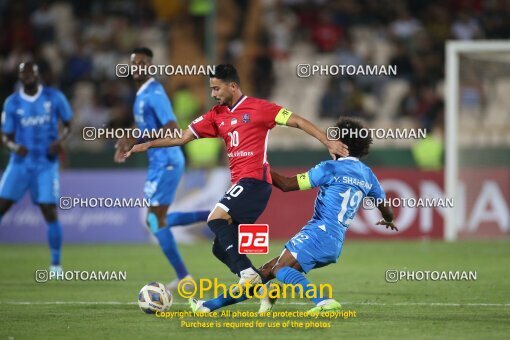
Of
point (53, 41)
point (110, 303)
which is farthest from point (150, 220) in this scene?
point (53, 41)

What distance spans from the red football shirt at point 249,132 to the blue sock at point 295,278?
954mm

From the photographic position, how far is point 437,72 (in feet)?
71.2

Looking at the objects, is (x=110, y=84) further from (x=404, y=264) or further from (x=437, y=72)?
(x=404, y=264)

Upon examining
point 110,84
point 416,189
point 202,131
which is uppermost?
point 202,131

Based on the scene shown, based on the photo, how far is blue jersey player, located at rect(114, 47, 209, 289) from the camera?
11703 mm

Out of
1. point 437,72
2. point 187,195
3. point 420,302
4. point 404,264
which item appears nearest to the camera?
point 420,302

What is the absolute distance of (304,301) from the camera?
33.5ft

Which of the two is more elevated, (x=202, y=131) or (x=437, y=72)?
(x=202, y=131)

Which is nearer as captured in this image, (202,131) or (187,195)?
(202,131)

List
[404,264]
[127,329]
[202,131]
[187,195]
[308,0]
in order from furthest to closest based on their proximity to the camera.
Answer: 1. [308,0]
2. [187,195]
3. [404,264]
4. [202,131]
5. [127,329]

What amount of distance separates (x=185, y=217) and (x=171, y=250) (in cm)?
41

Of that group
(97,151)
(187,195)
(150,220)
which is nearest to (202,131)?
(150,220)

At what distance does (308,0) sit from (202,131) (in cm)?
1467

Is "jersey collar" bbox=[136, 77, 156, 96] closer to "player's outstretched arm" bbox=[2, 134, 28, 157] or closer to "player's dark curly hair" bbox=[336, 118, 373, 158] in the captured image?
"player's outstretched arm" bbox=[2, 134, 28, 157]
